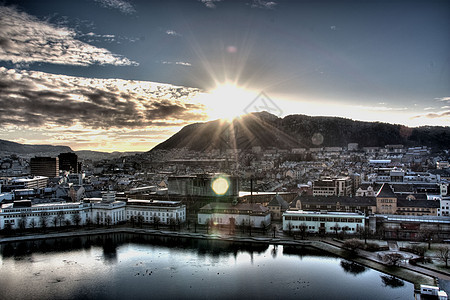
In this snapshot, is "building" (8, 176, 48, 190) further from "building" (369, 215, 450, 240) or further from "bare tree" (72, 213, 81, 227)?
"building" (369, 215, 450, 240)

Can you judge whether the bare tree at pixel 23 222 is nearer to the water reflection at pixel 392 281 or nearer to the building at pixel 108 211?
the building at pixel 108 211

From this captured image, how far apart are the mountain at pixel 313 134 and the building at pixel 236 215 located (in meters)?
49.0

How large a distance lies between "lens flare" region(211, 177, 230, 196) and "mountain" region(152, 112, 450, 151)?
4414 centimetres

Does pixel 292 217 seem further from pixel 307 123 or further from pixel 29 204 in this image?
pixel 307 123

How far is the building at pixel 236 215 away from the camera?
20.4 m

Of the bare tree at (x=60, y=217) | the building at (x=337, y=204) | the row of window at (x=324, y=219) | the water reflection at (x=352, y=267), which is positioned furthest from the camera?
the bare tree at (x=60, y=217)

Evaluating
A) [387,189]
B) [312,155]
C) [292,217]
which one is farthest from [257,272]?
[312,155]

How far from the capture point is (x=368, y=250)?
16.0m

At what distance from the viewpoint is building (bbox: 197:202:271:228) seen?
2035 centimetres

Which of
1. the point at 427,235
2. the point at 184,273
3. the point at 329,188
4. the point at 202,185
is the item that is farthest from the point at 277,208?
the point at 184,273

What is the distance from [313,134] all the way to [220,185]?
49207 mm

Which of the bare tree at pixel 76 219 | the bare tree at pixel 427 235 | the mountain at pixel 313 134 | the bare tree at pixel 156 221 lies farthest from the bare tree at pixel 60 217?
the mountain at pixel 313 134

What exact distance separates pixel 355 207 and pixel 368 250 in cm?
568

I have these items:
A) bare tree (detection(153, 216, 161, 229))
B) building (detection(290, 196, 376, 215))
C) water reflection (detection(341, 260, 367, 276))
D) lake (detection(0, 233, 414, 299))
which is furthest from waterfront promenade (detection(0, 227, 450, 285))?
building (detection(290, 196, 376, 215))
